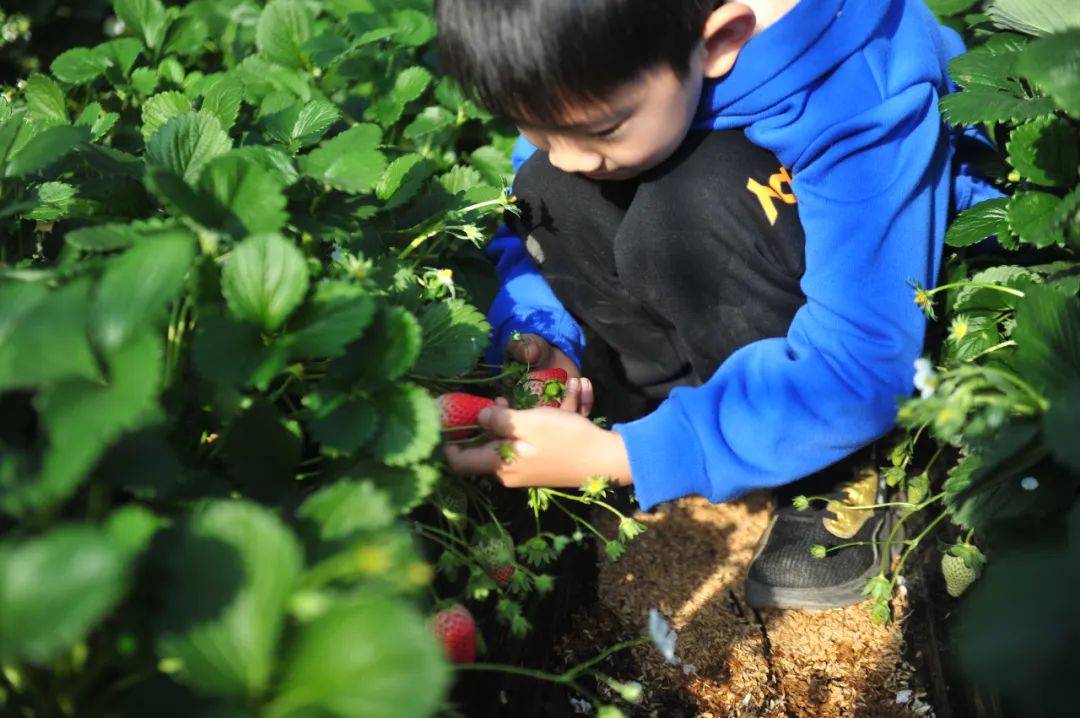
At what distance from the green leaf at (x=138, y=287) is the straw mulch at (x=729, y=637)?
2.83 ft

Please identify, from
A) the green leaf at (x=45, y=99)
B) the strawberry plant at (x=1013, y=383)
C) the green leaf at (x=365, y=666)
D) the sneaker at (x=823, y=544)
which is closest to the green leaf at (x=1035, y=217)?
the strawberry plant at (x=1013, y=383)

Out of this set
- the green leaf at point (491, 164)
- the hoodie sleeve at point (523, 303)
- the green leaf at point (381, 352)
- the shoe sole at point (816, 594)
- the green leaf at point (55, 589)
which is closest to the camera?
the green leaf at point (55, 589)

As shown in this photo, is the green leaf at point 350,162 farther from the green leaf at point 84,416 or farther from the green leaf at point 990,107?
the green leaf at point 990,107

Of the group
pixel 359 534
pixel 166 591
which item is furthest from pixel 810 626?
pixel 166 591

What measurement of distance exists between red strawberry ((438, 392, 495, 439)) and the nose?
0.32 m

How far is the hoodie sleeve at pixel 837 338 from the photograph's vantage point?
49.1 inches

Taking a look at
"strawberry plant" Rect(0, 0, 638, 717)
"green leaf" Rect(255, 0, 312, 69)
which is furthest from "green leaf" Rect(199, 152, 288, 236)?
"green leaf" Rect(255, 0, 312, 69)

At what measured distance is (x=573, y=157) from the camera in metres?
1.28

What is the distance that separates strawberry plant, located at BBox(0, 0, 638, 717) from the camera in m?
0.62

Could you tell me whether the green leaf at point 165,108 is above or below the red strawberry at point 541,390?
above

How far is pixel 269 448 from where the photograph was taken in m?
0.95

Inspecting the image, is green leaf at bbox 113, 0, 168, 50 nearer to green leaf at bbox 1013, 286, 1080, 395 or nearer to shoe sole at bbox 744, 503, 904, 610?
shoe sole at bbox 744, 503, 904, 610

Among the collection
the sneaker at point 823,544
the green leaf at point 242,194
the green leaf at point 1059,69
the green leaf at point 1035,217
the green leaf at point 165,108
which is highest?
the green leaf at point 1059,69

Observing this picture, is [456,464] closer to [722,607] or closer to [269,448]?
[269,448]
